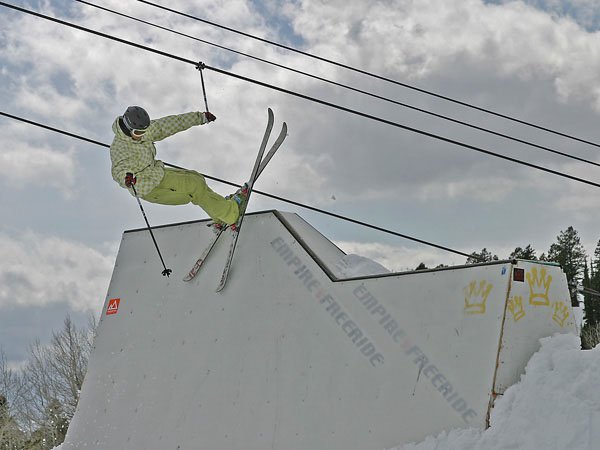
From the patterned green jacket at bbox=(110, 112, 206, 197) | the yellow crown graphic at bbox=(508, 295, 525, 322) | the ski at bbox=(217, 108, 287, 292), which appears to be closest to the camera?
the yellow crown graphic at bbox=(508, 295, 525, 322)

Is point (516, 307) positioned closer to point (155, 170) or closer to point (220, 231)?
point (220, 231)

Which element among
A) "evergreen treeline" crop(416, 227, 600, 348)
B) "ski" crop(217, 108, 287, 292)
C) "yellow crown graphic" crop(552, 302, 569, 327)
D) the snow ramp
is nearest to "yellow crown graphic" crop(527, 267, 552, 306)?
the snow ramp

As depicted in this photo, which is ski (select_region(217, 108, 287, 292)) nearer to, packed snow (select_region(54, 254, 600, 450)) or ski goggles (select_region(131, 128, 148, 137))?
ski goggles (select_region(131, 128, 148, 137))

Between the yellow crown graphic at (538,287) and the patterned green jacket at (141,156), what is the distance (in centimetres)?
389

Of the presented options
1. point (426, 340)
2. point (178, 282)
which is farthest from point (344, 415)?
point (178, 282)

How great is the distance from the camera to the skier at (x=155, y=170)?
6.89 metres

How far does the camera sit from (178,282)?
325 inches

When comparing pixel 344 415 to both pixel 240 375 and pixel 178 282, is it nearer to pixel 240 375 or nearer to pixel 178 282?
pixel 240 375

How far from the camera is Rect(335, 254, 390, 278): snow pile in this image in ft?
23.0

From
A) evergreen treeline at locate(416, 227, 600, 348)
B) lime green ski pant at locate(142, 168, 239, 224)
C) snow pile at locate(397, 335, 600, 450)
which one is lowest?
snow pile at locate(397, 335, 600, 450)

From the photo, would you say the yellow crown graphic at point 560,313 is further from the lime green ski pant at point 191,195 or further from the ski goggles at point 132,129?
the ski goggles at point 132,129

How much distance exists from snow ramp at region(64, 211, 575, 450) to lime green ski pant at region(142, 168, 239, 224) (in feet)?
1.21

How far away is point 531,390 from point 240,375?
313 cm

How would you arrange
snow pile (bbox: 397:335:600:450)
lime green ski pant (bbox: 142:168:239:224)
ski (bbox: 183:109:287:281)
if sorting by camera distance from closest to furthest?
1. snow pile (bbox: 397:335:600:450)
2. lime green ski pant (bbox: 142:168:239:224)
3. ski (bbox: 183:109:287:281)
